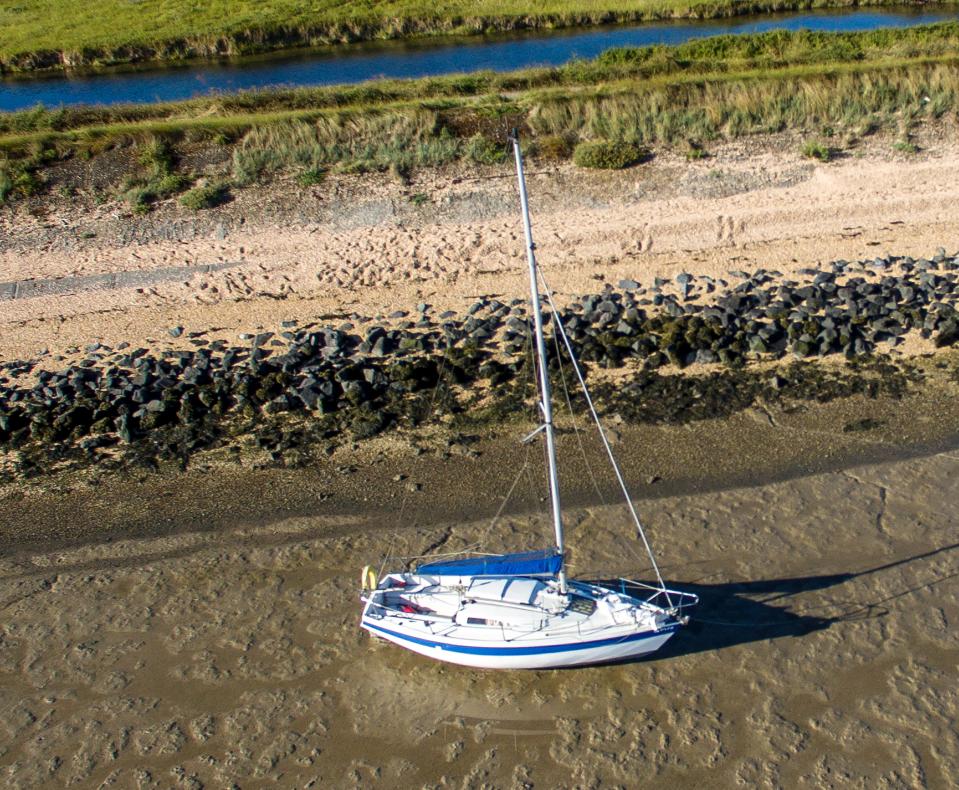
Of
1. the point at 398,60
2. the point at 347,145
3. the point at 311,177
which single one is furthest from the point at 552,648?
the point at 398,60

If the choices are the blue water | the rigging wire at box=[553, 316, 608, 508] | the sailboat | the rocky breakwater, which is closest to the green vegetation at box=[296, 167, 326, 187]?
the rocky breakwater

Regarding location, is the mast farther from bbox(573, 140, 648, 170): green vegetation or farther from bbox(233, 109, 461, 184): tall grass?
bbox(233, 109, 461, 184): tall grass

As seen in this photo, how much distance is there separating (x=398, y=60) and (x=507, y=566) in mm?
36957

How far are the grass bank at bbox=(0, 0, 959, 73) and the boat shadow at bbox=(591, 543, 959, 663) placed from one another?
40.5 meters

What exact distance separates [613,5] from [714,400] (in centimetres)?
3692

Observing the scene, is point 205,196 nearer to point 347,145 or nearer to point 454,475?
point 347,145

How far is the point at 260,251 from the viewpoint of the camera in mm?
29453

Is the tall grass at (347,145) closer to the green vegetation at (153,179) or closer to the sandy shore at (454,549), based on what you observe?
the green vegetation at (153,179)

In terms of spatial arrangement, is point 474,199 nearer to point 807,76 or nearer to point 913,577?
point 807,76

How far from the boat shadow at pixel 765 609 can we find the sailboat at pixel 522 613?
2.79ft

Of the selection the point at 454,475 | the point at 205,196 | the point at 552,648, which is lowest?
the point at 552,648

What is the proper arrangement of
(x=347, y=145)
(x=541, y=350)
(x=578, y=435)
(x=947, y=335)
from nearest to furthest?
(x=541, y=350) → (x=578, y=435) → (x=947, y=335) → (x=347, y=145)

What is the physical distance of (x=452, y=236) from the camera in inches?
1166

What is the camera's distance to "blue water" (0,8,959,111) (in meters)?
44.8
